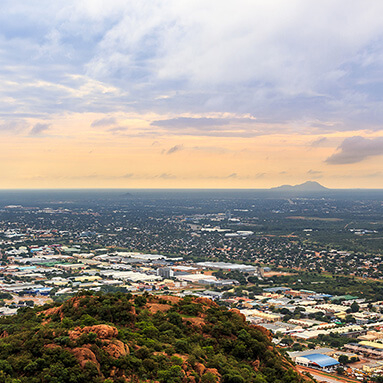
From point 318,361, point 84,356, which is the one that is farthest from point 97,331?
point 318,361

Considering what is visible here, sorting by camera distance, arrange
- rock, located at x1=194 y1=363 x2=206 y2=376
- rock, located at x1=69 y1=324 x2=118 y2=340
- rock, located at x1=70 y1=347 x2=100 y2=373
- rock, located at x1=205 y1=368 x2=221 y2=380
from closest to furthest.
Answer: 1. rock, located at x1=70 y1=347 x2=100 y2=373
2. rock, located at x1=69 y1=324 x2=118 y2=340
3. rock, located at x1=194 y1=363 x2=206 y2=376
4. rock, located at x1=205 y1=368 x2=221 y2=380

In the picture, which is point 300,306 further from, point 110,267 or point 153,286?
point 110,267

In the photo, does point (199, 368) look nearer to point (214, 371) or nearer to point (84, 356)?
point (214, 371)

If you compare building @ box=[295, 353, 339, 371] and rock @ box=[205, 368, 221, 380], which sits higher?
rock @ box=[205, 368, 221, 380]

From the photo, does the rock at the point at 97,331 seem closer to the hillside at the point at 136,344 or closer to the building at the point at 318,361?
the hillside at the point at 136,344

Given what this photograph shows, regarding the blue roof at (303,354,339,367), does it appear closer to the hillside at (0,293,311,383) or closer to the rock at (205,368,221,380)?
the hillside at (0,293,311,383)

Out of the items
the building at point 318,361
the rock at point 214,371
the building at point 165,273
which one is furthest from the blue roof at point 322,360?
the building at point 165,273

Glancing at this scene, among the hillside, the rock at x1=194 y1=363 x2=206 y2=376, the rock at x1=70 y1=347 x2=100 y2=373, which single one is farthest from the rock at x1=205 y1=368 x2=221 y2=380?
the rock at x1=70 y1=347 x2=100 y2=373
